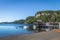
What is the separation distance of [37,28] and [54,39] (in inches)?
2038

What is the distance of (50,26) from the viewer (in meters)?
63.1

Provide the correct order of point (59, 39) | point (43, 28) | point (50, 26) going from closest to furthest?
point (59, 39) < point (50, 26) < point (43, 28)

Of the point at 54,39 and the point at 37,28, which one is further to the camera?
the point at 37,28

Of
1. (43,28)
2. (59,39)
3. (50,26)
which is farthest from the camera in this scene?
(43,28)

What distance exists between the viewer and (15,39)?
18.1 meters

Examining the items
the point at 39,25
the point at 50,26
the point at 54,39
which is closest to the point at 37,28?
the point at 39,25

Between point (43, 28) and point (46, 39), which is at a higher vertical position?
point (46, 39)

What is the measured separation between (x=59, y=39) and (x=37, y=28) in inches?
2046

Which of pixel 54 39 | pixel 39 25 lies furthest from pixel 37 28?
pixel 54 39

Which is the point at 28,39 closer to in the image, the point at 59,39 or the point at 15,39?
the point at 15,39

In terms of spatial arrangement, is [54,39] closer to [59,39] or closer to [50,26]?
[59,39]

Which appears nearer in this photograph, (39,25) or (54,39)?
(54,39)

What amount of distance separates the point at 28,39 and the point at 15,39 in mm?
1324

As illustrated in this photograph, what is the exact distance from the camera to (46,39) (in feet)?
59.5
